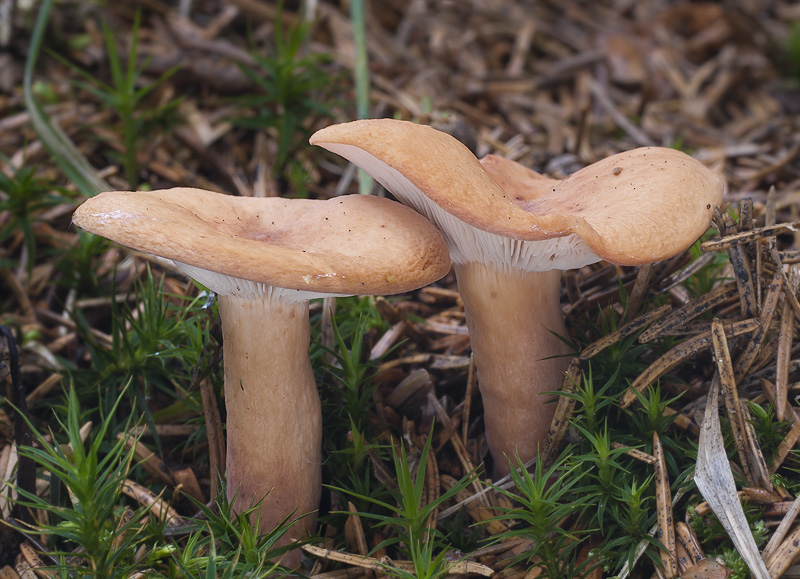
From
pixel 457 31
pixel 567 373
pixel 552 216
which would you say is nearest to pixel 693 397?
pixel 567 373

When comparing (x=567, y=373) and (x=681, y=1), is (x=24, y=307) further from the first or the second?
(x=681, y=1)

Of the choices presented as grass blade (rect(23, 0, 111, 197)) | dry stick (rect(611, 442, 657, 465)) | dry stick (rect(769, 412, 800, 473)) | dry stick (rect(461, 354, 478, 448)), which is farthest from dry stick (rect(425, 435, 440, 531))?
grass blade (rect(23, 0, 111, 197))

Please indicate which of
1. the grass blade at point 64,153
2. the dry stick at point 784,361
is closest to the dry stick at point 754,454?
the dry stick at point 784,361

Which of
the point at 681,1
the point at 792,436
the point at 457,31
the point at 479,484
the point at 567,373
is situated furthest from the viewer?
the point at 681,1

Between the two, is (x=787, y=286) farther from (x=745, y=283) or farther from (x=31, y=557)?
(x=31, y=557)

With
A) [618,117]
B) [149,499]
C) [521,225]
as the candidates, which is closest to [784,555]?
[521,225]
